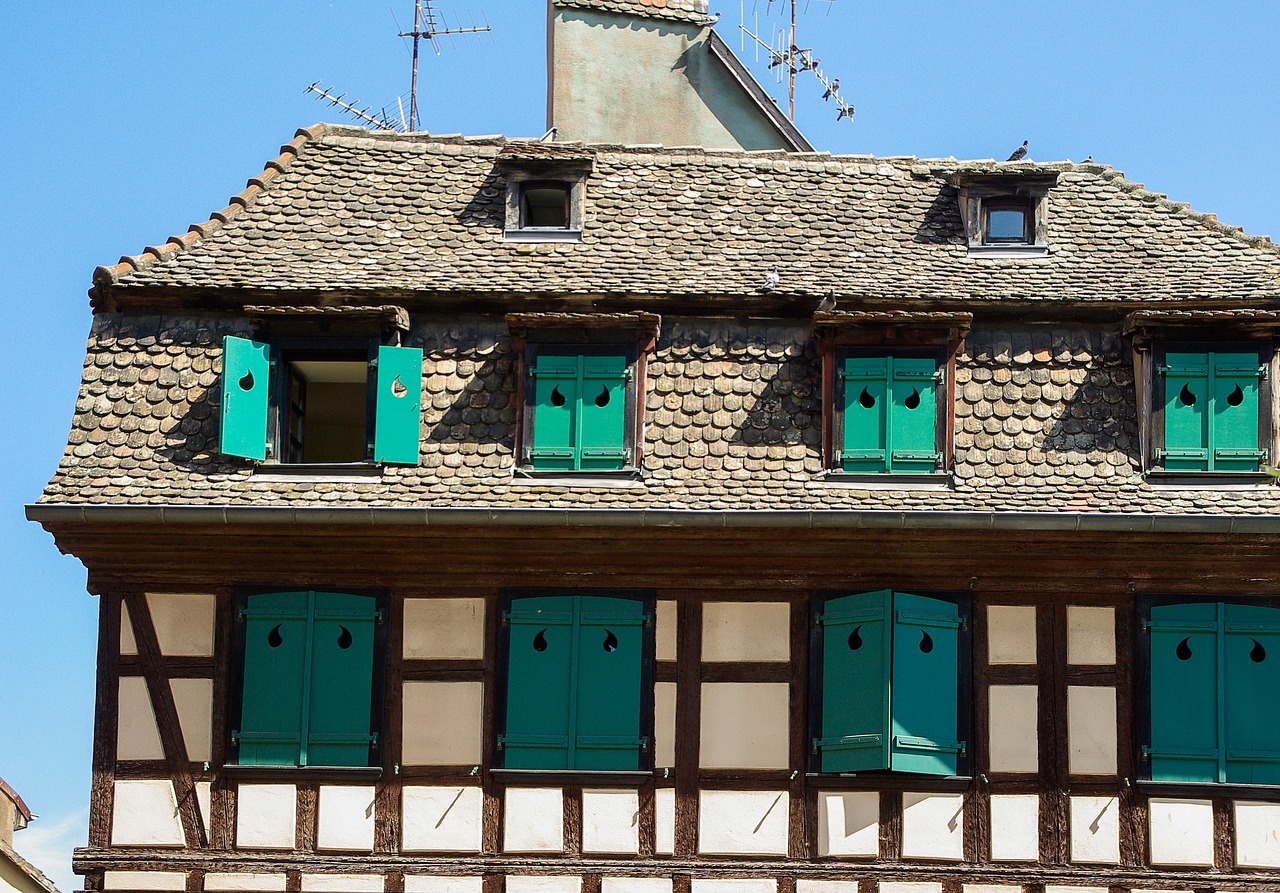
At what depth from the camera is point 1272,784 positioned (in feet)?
59.1

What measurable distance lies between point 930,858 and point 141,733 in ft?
21.8

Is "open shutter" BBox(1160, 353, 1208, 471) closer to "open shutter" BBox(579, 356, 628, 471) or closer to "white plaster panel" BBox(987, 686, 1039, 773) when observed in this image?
"white plaster panel" BBox(987, 686, 1039, 773)

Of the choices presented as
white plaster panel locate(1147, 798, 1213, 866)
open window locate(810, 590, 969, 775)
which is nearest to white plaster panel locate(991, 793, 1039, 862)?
open window locate(810, 590, 969, 775)

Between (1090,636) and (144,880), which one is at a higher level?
(1090,636)

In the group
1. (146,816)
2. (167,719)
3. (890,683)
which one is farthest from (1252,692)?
(146,816)

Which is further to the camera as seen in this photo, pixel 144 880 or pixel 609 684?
pixel 609 684

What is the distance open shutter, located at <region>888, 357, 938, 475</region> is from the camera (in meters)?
19.0

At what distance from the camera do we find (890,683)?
18.1m

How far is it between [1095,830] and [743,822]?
2.90 meters

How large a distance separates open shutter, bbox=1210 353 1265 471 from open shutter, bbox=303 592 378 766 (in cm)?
744

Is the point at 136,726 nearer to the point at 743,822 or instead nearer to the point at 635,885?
the point at 635,885

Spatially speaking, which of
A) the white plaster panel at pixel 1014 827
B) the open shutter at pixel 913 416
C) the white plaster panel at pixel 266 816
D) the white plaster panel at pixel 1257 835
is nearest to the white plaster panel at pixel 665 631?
the open shutter at pixel 913 416

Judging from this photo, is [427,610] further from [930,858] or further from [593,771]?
[930,858]

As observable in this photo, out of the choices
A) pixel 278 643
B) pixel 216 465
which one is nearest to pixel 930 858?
pixel 278 643
